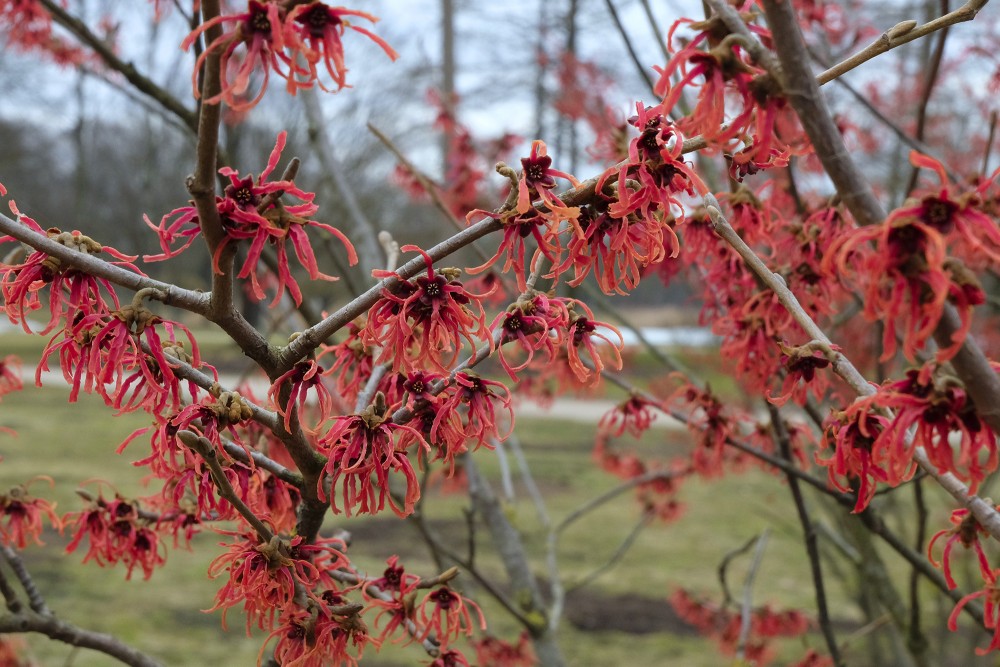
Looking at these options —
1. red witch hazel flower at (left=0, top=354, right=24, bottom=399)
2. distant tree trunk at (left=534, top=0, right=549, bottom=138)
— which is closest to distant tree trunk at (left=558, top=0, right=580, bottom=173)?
distant tree trunk at (left=534, top=0, right=549, bottom=138)

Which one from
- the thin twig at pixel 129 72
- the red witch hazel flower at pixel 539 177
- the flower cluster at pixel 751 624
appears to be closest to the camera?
the red witch hazel flower at pixel 539 177

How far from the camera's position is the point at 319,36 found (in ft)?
3.26

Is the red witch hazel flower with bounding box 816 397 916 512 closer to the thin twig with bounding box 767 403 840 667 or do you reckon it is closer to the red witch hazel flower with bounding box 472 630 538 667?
the thin twig with bounding box 767 403 840 667

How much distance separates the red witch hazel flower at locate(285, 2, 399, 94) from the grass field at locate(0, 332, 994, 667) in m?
2.48

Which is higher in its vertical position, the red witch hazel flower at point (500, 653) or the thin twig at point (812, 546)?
the thin twig at point (812, 546)

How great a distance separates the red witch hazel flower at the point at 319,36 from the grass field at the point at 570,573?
Result: 2.48 m

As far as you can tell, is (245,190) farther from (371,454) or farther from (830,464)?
(830,464)

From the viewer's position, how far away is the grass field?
537cm

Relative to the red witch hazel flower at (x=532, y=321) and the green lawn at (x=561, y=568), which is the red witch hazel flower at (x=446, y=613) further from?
the green lawn at (x=561, y=568)

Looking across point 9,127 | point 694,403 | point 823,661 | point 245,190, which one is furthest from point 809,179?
point 9,127

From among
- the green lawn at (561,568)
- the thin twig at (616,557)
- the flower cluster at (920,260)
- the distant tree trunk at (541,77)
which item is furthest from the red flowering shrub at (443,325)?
the distant tree trunk at (541,77)

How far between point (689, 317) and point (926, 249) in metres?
11.4

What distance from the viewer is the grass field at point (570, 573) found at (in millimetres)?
5371

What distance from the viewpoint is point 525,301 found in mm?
1383
